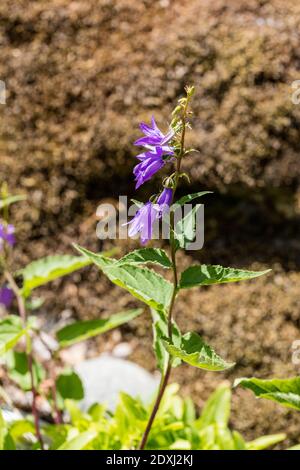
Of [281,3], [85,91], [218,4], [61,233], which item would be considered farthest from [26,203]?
[281,3]

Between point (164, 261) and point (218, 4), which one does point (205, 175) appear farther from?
point (164, 261)

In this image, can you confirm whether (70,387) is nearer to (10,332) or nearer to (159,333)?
(10,332)

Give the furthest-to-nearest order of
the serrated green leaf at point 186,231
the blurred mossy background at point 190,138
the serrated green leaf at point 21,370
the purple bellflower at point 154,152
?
the blurred mossy background at point 190,138 → the serrated green leaf at point 21,370 → the serrated green leaf at point 186,231 → the purple bellflower at point 154,152

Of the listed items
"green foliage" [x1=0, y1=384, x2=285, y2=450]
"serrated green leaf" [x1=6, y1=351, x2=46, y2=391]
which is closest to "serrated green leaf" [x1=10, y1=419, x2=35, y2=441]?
"green foliage" [x1=0, y1=384, x2=285, y2=450]

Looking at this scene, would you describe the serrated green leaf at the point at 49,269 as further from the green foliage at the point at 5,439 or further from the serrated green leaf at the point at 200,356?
the serrated green leaf at the point at 200,356

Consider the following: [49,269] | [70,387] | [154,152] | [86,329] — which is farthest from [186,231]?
[70,387]

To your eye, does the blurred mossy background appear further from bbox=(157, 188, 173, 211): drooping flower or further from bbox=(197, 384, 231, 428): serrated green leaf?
bbox=(157, 188, 173, 211): drooping flower

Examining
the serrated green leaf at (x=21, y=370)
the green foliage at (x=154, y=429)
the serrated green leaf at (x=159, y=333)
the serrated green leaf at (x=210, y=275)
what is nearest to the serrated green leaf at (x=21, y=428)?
the green foliage at (x=154, y=429)
